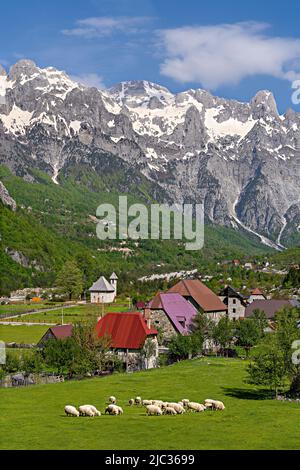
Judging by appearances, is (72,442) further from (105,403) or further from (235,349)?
(235,349)

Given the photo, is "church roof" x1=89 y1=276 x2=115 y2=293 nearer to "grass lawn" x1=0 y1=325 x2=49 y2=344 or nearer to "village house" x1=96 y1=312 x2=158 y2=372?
"grass lawn" x1=0 y1=325 x2=49 y2=344

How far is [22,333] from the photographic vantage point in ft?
358

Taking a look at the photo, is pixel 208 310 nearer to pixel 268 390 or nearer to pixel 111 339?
pixel 111 339

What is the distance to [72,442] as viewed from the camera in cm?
3234

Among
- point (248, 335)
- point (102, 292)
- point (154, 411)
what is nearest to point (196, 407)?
point (154, 411)

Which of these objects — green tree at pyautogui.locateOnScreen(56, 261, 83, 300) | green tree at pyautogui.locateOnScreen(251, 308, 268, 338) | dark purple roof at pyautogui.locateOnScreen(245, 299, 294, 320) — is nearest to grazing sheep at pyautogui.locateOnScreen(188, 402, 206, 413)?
green tree at pyautogui.locateOnScreen(251, 308, 268, 338)

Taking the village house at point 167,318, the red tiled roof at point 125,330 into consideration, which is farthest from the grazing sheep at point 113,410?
the village house at point 167,318

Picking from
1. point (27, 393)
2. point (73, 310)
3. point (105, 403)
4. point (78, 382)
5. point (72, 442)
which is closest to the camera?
point (72, 442)

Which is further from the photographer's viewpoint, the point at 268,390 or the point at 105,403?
the point at 268,390

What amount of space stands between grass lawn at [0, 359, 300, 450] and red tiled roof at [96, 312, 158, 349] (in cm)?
1285

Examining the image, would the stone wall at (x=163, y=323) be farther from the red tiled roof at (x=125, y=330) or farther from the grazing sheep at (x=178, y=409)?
the grazing sheep at (x=178, y=409)

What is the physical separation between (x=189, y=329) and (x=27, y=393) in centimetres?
4211
